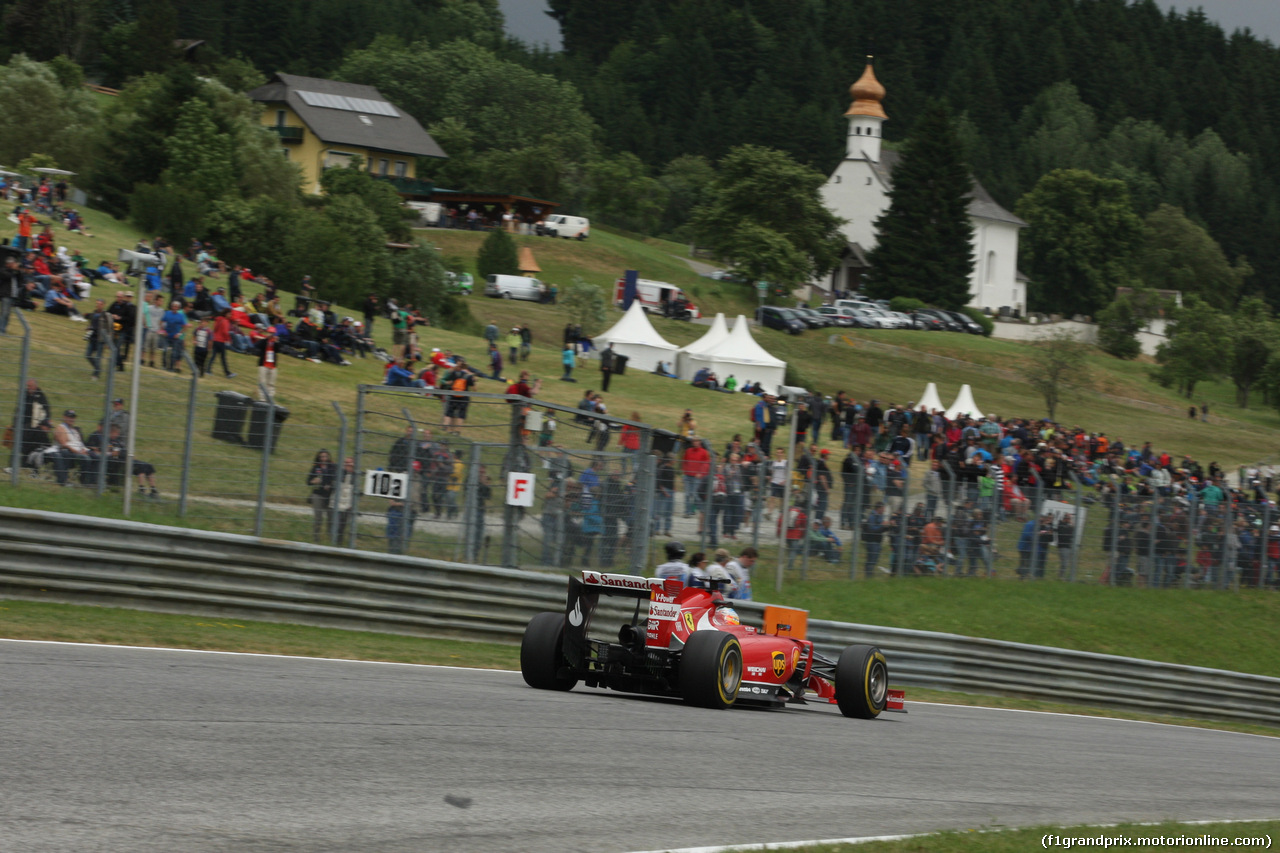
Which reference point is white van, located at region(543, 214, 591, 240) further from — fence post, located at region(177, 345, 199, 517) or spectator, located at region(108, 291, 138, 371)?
fence post, located at region(177, 345, 199, 517)

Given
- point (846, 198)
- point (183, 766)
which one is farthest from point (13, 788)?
point (846, 198)

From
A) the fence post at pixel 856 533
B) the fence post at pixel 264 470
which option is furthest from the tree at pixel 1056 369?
the fence post at pixel 264 470

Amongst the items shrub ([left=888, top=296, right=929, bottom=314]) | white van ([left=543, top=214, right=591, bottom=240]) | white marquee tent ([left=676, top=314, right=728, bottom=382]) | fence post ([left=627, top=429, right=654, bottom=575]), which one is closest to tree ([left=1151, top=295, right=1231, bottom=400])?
shrub ([left=888, top=296, right=929, bottom=314])

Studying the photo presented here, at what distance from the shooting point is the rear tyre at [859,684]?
39.5 feet

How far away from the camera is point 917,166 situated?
335 feet

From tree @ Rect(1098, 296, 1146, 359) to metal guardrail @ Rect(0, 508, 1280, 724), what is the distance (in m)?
76.0

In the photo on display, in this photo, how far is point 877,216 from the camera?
4368 inches

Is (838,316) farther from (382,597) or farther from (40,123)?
(382,597)

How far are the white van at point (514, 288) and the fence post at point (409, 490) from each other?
2055 inches

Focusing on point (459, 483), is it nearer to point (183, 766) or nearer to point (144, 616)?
point (144, 616)

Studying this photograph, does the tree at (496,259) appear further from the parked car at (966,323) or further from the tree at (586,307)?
the parked car at (966,323)

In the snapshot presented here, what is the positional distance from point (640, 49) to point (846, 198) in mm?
80091

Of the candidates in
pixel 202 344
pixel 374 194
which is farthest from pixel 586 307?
pixel 202 344

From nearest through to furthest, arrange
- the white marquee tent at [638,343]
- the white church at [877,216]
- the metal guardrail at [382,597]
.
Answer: the metal guardrail at [382,597] → the white marquee tent at [638,343] → the white church at [877,216]
